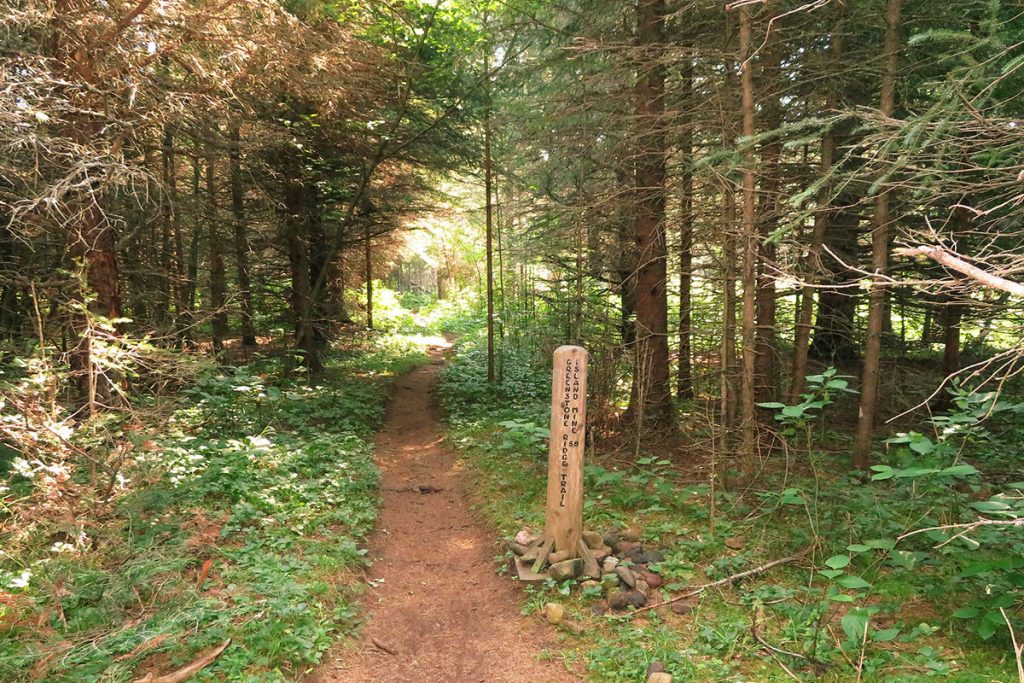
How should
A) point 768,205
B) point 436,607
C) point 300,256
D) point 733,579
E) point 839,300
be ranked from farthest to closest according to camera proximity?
point 300,256, point 839,300, point 768,205, point 436,607, point 733,579

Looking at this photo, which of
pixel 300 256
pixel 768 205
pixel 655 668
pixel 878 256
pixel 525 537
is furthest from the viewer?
pixel 300 256

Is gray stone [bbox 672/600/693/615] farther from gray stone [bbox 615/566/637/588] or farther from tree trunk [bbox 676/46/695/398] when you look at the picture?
tree trunk [bbox 676/46/695/398]

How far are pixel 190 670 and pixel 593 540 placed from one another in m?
3.68

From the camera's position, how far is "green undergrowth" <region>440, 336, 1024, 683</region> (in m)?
3.91

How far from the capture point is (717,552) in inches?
223

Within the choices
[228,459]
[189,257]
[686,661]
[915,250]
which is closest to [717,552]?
[686,661]

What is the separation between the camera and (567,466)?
18.8ft

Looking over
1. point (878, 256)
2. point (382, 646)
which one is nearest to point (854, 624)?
point (382, 646)

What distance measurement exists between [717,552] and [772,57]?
659 cm

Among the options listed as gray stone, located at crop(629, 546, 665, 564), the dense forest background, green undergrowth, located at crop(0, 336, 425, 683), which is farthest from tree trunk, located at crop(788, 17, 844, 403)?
green undergrowth, located at crop(0, 336, 425, 683)

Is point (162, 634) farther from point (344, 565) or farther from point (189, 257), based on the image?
point (189, 257)

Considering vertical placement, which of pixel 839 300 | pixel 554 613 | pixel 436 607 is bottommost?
pixel 436 607

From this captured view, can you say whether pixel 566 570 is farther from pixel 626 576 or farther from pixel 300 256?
pixel 300 256

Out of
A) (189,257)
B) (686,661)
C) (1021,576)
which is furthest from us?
(189,257)
